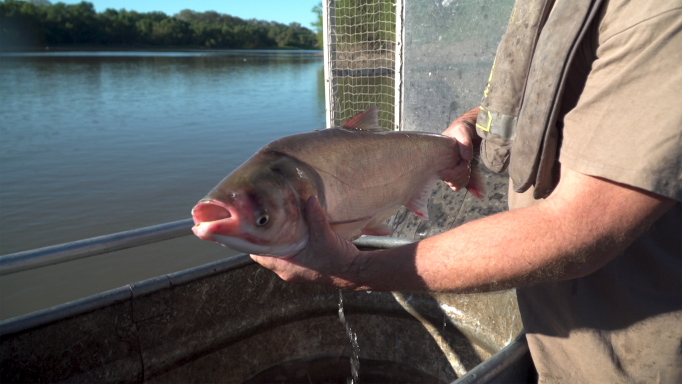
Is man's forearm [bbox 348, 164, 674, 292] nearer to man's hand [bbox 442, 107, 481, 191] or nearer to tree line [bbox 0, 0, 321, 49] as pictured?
man's hand [bbox 442, 107, 481, 191]

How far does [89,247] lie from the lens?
2.61 metres

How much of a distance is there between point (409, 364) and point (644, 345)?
1953 mm

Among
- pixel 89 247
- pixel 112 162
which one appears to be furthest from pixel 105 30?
pixel 89 247

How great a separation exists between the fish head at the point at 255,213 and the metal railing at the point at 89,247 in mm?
1322

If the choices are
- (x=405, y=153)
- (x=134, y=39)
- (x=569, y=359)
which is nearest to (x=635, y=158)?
(x=569, y=359)

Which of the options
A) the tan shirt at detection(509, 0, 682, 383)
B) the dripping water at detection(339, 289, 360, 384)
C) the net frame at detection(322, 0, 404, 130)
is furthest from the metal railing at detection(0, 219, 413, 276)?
the net frame at detection(322, 0, 404, 130)

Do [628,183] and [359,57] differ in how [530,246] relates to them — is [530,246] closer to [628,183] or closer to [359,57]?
[628,183]

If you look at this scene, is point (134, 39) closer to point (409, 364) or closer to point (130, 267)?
point (130, 267)

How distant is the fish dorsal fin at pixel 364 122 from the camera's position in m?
2.18

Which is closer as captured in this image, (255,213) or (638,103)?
(638,103)

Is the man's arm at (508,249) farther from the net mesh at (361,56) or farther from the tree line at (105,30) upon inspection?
the tree line at (105,30)

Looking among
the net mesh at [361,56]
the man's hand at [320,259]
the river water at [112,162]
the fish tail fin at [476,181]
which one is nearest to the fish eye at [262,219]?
the man's hand at [320,259]

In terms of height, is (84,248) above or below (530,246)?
below

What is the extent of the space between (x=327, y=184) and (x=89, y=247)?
147cm
